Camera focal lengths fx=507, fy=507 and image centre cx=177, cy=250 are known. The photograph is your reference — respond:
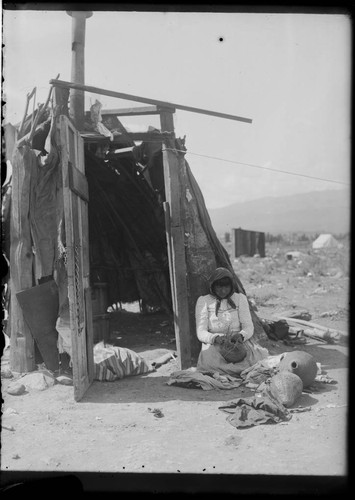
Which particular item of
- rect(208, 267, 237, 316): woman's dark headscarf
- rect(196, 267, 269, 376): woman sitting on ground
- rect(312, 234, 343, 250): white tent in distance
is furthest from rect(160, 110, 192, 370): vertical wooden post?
rect(312, 234, 343, 250): white tent in distance

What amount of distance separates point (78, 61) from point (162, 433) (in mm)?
5387

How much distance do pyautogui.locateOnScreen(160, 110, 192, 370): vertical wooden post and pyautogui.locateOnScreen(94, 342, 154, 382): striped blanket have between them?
53cm

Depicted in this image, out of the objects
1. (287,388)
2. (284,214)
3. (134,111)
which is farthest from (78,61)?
(284,214)

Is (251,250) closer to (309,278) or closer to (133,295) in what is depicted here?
(309,278)

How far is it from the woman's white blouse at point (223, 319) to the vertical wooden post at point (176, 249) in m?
0.29

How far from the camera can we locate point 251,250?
2605 cm

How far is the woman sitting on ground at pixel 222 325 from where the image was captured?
237 inches

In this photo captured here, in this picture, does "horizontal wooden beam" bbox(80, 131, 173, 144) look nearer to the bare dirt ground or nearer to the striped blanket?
the striped blanket

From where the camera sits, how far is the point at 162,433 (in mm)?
4414

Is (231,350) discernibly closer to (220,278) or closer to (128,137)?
(220,278)

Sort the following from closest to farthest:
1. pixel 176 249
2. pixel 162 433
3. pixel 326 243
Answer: pixel 162 433
pixel 176 249
pixel 326 243

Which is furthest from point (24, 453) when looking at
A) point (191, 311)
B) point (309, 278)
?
point (309, 278)

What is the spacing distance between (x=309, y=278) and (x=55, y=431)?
13.2 metres

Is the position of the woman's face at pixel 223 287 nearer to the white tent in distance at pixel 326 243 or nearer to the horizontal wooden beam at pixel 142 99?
the horizontal wooden beam at pixel 142 99
